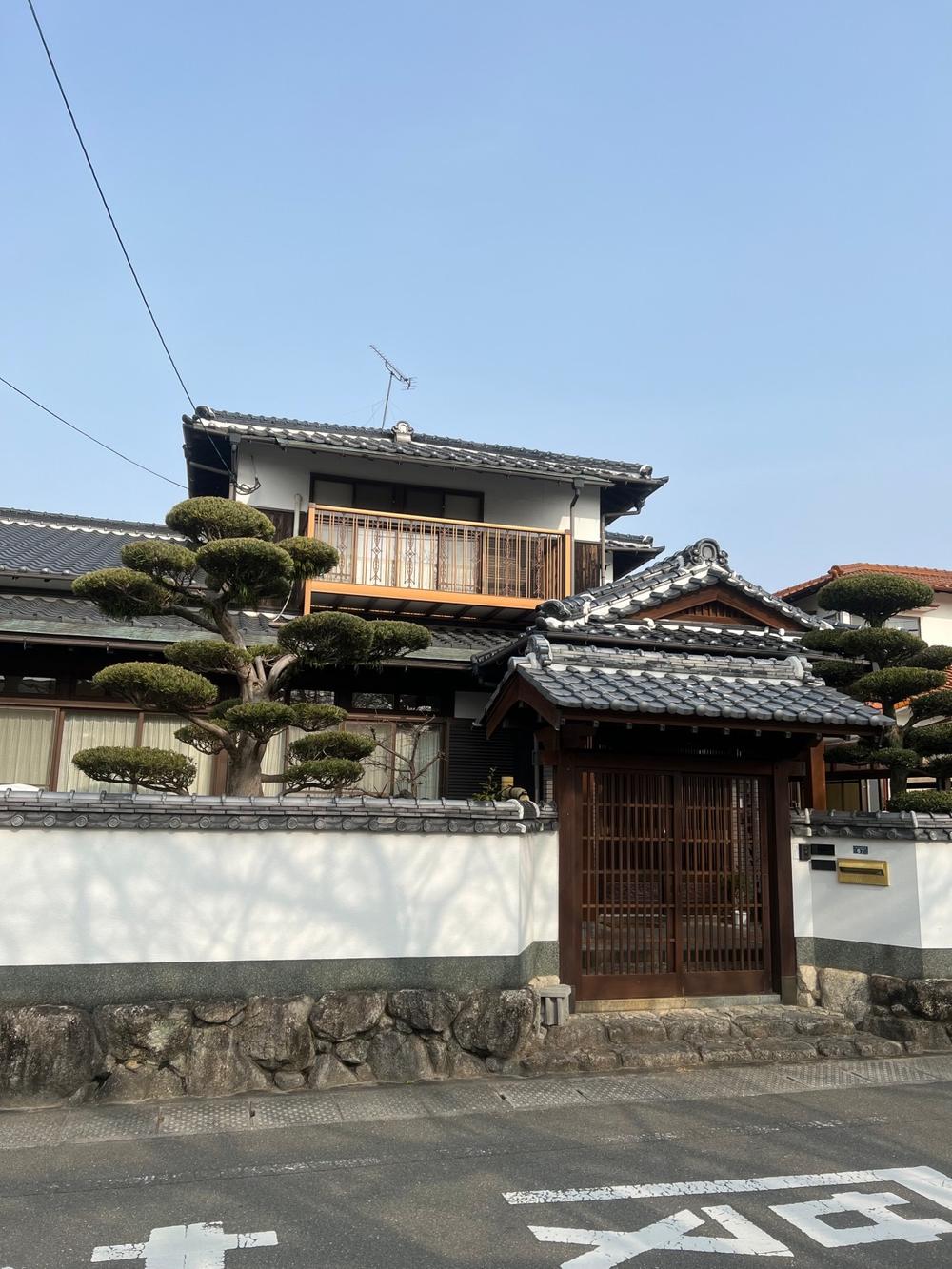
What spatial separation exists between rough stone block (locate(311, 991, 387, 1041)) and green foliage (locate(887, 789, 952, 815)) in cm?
578

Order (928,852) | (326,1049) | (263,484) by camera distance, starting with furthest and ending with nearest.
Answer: (263,484)
(928,852)
(326,1049)

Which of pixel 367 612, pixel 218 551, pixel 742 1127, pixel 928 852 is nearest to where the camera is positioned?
pixel 742 1127

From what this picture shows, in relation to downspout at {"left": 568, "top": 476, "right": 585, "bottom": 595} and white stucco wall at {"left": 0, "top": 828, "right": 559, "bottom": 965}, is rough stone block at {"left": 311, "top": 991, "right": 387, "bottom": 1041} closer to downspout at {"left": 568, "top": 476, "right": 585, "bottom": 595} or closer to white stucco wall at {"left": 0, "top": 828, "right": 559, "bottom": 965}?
white stucco wall at {"left": 0, "top": 828, "right": 559, "bottom": 965}

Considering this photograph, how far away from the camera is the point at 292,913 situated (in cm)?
747

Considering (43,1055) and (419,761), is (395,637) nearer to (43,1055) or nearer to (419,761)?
(419,761)

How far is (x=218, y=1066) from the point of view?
6965 millimetres

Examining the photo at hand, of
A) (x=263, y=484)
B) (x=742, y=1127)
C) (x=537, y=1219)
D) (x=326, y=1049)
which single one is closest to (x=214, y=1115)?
(x=326, y=1049)

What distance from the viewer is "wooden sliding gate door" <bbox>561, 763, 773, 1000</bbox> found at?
8.95m

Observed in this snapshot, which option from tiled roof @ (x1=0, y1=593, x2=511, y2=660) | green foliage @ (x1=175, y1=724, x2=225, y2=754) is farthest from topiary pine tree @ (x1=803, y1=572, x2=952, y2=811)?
green foliage @ (x1=175, y1=724, x2=225, y2=754)

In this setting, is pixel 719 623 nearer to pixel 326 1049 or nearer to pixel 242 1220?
pixel 326 1049

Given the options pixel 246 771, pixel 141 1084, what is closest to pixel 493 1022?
pixel 141 1084

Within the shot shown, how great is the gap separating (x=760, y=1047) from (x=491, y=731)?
177 inches

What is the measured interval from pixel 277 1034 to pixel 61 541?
12.0 m

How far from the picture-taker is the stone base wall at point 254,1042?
6691 mm
